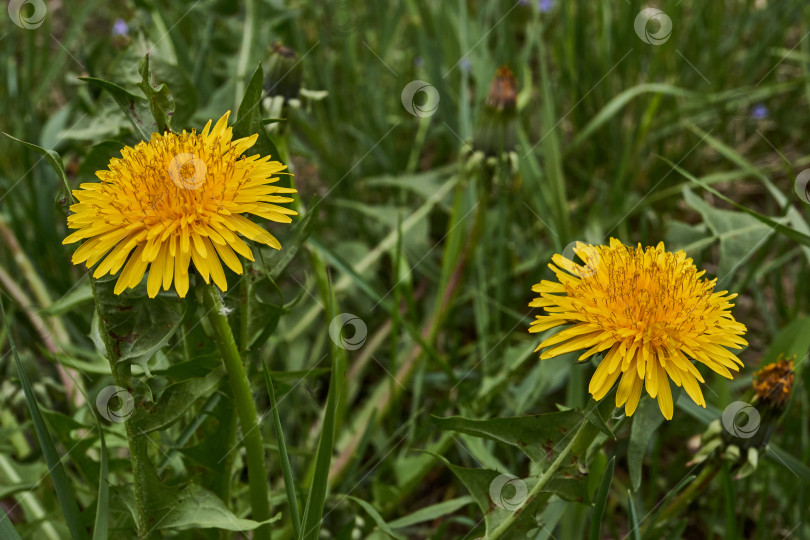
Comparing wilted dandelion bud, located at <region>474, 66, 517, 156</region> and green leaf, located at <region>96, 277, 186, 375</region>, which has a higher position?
wilted dandelion bud, located at <region>474, 66, 517, 156</region>

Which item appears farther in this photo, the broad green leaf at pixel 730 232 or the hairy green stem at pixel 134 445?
the broad green leaf at pixel 730 232

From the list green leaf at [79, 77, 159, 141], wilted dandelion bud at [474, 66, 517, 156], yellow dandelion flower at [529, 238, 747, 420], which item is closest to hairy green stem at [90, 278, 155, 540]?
green leaf at [79, 77, 159, 141]

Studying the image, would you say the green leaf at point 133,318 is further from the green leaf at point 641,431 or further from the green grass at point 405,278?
the green leaf at point 641,431

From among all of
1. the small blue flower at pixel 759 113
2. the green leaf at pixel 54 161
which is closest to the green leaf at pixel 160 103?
the green leaf at pixel 54 161

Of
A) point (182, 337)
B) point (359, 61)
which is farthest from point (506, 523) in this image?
point (359, 61)

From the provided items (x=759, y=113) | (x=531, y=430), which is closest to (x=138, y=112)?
(x=531, y=430)

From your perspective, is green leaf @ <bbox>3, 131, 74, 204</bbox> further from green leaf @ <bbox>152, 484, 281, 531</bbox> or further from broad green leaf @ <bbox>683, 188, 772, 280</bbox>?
broad green leaf @ <bbox>683, 188, 772, 280</bbox>
